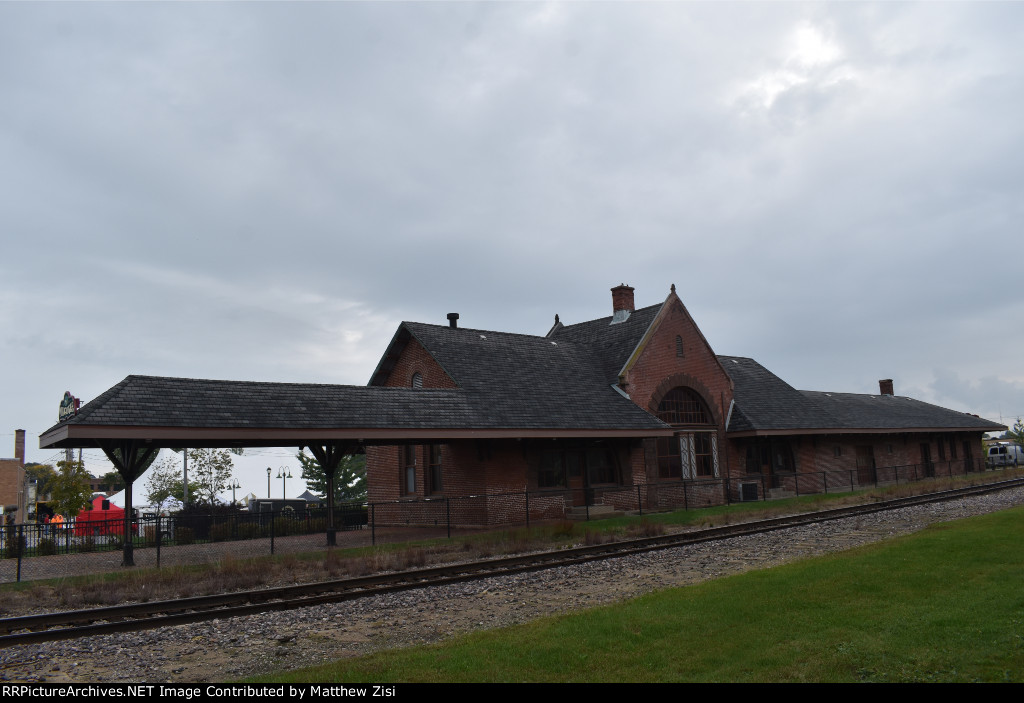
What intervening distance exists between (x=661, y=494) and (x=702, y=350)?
843 cm

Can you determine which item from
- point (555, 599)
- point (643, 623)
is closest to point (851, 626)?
point (643, 623)

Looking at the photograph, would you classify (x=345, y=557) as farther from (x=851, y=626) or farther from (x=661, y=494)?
(x=661, y=494)

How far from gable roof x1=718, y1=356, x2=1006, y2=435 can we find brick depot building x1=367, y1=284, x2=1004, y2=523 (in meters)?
0.12

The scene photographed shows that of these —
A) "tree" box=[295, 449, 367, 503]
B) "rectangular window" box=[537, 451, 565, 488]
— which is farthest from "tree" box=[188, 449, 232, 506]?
"rectangular window" box=[537, 451, 565, 488]

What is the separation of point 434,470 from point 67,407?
13.0m

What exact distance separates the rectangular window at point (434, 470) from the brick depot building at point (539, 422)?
0.08 m

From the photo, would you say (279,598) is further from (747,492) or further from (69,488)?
(747,492)

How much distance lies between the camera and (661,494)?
30.8 m

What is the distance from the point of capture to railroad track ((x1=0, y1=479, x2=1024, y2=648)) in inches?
413

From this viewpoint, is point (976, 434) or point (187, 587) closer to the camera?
point (187, 587)

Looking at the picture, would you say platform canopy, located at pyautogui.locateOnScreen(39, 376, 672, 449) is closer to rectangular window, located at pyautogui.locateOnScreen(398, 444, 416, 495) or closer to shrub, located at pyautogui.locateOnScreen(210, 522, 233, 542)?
rectangular window, located at pyautogui.locateOnScreen(398, 444, 416, 495)

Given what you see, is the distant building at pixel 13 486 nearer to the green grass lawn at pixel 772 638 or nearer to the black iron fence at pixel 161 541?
the black iron fence at pixel 161 541

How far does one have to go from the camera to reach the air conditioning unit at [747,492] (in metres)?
34.4

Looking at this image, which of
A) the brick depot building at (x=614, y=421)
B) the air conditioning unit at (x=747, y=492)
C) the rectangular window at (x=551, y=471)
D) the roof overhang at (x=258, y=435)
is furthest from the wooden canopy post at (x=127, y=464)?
the air conditioning unit at (x=747, y=492)
